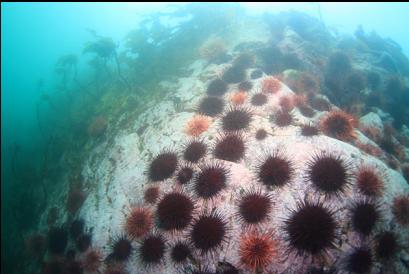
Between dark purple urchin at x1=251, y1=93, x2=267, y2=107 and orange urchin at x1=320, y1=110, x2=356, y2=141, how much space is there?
2406 mm

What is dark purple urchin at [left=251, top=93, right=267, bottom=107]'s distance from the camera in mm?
10305

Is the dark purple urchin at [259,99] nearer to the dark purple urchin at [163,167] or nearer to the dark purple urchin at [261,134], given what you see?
the dark purple urchin at [261,134]

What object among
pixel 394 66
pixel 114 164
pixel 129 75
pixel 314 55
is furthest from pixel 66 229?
pixel 394 66

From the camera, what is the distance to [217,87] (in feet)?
39.2

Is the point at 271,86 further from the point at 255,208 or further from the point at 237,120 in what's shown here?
the point at 255,208

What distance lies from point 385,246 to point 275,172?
3295 mm

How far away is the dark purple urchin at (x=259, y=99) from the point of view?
406 inches

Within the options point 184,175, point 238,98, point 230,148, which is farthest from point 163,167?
point 238,98

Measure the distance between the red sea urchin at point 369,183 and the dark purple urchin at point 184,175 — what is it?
4.89 metres

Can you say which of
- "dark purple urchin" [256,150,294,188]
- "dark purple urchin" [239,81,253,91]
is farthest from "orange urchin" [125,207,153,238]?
"dark purple urchin" [239,81,253,91]

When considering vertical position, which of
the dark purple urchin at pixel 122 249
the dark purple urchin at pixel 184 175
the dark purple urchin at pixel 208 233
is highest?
the dark purple urchin at pixel 184 175

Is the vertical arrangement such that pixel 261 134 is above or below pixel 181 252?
above

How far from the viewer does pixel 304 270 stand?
6.48m

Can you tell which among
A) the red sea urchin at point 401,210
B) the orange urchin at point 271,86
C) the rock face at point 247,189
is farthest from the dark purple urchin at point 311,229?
the orange urchin at point 271,86
